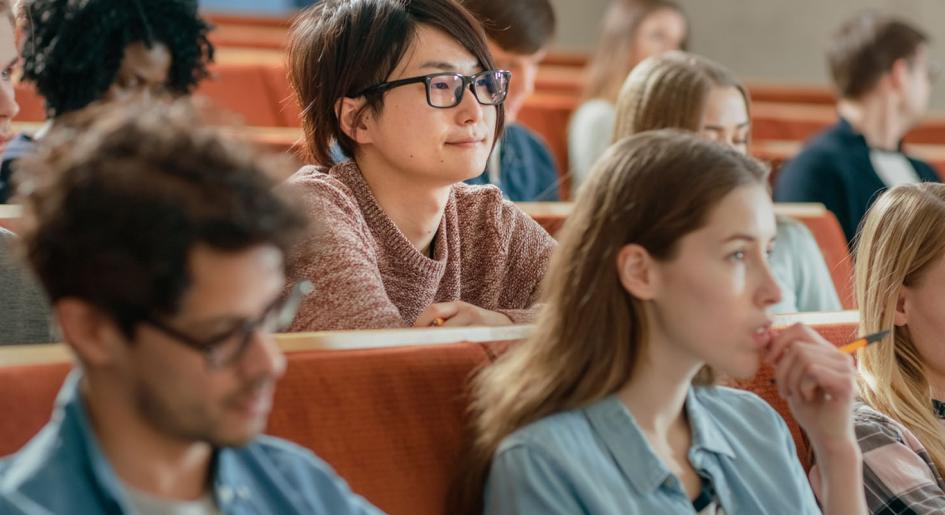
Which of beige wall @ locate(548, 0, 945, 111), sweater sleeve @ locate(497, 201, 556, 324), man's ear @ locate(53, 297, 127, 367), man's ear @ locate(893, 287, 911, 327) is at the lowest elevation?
beige wall @ locate(548, 0, 945, 111)

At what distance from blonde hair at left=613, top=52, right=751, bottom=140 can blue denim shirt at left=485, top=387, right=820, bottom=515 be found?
3.02 feet

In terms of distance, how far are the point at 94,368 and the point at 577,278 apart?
42cm

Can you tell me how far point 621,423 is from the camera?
3.66ft

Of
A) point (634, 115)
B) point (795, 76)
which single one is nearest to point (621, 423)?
point (634, 115)

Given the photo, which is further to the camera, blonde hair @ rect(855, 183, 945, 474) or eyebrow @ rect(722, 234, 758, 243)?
blonde hair @ rect(855, 183, 945, 474)

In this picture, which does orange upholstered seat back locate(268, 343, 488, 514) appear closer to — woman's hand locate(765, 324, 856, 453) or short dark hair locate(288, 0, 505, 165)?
woman's hand locate(765, 324, 856, 453)

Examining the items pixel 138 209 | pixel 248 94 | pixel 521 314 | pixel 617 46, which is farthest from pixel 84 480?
pixel 617 46

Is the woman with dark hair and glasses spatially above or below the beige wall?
above

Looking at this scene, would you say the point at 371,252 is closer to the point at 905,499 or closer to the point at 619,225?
the point at 619,225

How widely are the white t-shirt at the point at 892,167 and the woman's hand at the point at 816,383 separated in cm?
200

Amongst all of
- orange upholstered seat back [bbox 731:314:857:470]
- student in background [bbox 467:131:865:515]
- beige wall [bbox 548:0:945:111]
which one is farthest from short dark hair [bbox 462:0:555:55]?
beige wall [bbox 548:0:945:111]

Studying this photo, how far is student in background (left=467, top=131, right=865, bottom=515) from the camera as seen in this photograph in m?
1.10

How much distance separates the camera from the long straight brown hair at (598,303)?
1.12 meters

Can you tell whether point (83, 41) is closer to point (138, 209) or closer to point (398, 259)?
point (398, 259)
